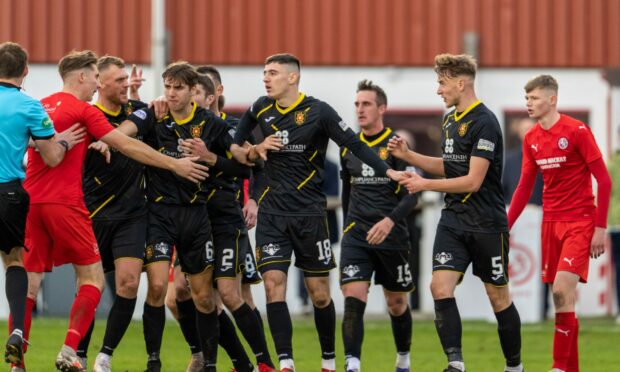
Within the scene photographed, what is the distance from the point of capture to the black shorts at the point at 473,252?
1127 centimetres

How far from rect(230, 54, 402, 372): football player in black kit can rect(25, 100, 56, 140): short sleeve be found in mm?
1590

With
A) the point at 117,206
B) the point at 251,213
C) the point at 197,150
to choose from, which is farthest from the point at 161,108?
the point at 251,213

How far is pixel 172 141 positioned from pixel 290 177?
99cm

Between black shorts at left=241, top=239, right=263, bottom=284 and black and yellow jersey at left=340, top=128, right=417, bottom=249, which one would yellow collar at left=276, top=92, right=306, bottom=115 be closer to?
black and yellow jersey at left=340, top=128, right=417, bottom=249

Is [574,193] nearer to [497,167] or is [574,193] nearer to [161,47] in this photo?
[497,167]

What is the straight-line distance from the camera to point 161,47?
21.6m

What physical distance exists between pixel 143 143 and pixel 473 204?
263 centimetres

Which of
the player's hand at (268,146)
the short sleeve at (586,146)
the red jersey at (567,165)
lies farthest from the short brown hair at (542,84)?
the player's hand at (268,146)

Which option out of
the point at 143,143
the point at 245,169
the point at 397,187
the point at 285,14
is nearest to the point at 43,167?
the point at 143,143

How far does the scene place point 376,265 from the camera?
12422mm

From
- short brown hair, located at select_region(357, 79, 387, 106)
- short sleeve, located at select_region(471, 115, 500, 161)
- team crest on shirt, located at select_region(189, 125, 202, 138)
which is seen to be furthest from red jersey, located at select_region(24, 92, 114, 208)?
short sleeve, located at select_region(471, 115, 500, 161)

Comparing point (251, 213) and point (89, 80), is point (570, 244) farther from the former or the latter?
point (89, 80)

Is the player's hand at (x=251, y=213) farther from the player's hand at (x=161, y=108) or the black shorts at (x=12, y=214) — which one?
the black shorts at (x=12, y=214)

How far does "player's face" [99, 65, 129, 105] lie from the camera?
1159cm
